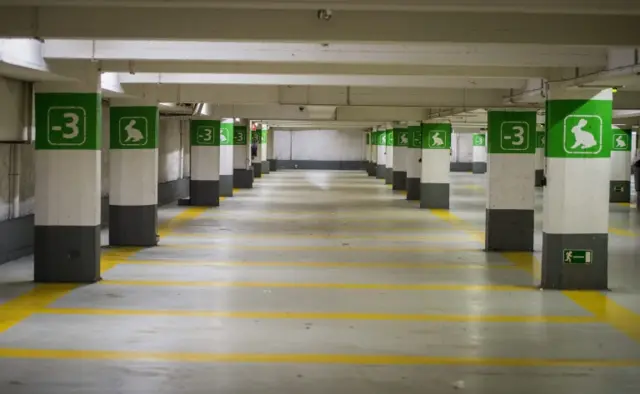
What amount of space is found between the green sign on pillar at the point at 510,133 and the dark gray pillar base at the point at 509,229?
3.70 feet

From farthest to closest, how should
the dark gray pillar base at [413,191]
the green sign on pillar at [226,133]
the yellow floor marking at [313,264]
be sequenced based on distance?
the dark gray pillar base at [413,191]
the green sign on pillar at [226,133]
the yellow floor marking at [313,264]

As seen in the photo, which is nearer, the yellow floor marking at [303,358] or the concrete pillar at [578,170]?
the yellow floor marking at [303,358]

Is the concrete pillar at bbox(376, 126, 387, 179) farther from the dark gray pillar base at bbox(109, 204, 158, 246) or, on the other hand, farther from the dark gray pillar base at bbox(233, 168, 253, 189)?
the dark gray pillar base at bbox(109, 204, 158, 246)

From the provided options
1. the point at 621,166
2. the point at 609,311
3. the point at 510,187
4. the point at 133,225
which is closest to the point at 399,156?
the point at 621,166

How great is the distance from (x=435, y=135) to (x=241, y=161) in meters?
12.6

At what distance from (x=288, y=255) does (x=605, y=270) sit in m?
5.48

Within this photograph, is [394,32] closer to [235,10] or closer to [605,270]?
[235,10]

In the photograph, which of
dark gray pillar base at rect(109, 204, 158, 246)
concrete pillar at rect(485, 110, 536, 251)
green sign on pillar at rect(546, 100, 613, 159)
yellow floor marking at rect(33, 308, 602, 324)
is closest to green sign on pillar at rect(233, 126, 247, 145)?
dark gray pillar base at rect(109, 204, 158, 246)

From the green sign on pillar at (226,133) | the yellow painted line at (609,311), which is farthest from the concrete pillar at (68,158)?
the green sign on pillar at (226,133)

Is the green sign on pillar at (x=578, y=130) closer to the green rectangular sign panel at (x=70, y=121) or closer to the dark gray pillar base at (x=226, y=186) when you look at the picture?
the green rectangular sign panel at (x=70, y=121)

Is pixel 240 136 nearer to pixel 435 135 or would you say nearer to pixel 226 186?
pixel 226 186

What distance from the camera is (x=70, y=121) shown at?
11.8m

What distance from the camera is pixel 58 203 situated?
465 inches

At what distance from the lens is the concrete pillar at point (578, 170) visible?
455 inches
